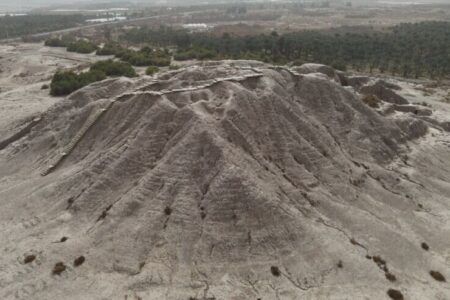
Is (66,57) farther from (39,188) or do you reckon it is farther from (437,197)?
(437,197)

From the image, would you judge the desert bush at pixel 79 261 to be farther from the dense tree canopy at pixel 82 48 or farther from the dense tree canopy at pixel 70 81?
the dense tree canopy at pixel 82 48

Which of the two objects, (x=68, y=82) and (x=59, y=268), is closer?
(x=59, y=268)

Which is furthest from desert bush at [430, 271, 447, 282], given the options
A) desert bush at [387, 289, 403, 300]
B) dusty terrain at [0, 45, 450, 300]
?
desert bush at [387, 289, 403, 300]

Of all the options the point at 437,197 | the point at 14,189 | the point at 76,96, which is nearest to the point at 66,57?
the point at 76,96

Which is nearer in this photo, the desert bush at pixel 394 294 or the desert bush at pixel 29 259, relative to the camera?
the desert bush at pixel 394 294

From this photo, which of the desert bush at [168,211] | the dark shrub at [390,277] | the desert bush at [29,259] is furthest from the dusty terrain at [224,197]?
the dark shrub at [390,277]

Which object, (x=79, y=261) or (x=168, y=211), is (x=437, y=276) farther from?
(x=79, y=261)

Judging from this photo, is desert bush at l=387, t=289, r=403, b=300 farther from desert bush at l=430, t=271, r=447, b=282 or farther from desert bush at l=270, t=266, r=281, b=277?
desert bush at l=270, t=266, r=281, b=277

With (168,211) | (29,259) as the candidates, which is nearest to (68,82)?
(29,259)
